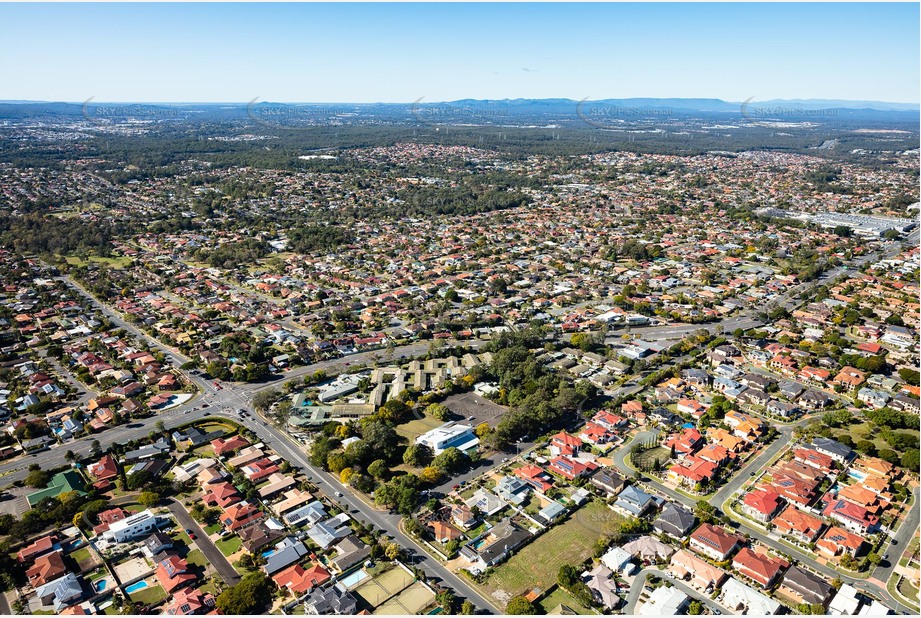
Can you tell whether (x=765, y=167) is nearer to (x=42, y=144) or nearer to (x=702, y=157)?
(x=702, y=157)

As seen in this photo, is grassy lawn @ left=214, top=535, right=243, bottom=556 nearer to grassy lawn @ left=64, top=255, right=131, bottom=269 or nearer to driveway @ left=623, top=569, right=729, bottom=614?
driveway @ left=623, top=569, right=729, bottom=614

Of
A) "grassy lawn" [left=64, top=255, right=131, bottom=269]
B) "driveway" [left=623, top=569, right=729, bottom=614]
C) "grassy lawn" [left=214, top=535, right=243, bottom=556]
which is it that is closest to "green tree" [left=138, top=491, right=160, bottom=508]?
"grassy lawn" [left=214, top=535, right=243, bottom=556]

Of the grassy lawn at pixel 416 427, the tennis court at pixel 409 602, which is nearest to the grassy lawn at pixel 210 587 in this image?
the tennis court at pixel 409 602

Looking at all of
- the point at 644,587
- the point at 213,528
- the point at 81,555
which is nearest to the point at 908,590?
the point at 644,587

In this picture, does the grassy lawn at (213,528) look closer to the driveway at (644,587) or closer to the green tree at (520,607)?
the green tree at (520,607)

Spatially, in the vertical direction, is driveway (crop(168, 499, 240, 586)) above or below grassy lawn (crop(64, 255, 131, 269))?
below

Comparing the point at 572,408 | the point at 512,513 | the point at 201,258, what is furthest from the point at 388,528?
the point at 201,258
